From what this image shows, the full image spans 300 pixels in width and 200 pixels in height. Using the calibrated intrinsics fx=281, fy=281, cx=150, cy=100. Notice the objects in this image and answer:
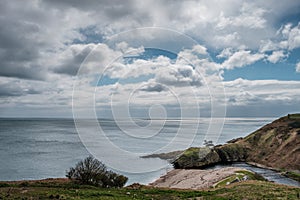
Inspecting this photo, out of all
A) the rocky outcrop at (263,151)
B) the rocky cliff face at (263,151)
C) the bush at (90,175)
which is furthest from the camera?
the rocky cliff face at (263,151)

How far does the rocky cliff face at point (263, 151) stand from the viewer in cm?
8050

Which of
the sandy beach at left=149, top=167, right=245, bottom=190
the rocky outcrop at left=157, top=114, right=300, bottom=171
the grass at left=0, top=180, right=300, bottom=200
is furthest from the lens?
the rocky outcrop at left=157, top=114, right=300, bottom=171

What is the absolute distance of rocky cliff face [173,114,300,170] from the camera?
80.5 m

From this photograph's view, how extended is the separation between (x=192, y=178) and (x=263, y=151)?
43.2 m

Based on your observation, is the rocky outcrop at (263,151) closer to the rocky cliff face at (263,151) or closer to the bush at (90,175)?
the rocky cliff face at (263,151)

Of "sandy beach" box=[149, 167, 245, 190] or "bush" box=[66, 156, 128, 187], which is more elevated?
"bush" box=[66, 156, 128, 187]

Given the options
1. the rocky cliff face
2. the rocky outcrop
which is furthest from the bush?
the rocky cliff face

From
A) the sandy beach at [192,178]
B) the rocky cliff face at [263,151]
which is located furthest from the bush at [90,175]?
the rocky cliff face at [263,151]

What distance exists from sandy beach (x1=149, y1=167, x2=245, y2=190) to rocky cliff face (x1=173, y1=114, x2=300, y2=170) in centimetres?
1327

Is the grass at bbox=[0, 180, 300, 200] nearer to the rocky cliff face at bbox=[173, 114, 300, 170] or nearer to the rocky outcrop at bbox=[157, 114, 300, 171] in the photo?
Result: the rocky outcrop at bbox=[157, 114, 300, 171]

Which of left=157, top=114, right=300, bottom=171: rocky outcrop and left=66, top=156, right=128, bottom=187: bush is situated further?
left=157, top=114, right=300, bottom=171: rocky outcrop

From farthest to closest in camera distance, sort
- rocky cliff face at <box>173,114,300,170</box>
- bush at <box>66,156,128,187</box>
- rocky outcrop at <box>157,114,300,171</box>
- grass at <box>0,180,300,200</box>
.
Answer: rocky cliff face at <box>173,114,300,170</box> < rocky outcrop at <box>157,114,300,171</box> < bush at <box>66,156,128,187</box> < grass at <box>0,180,300,200</box>

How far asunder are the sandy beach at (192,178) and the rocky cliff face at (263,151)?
1327 centimetres

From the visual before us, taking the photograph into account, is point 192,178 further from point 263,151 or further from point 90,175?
point 263,151
